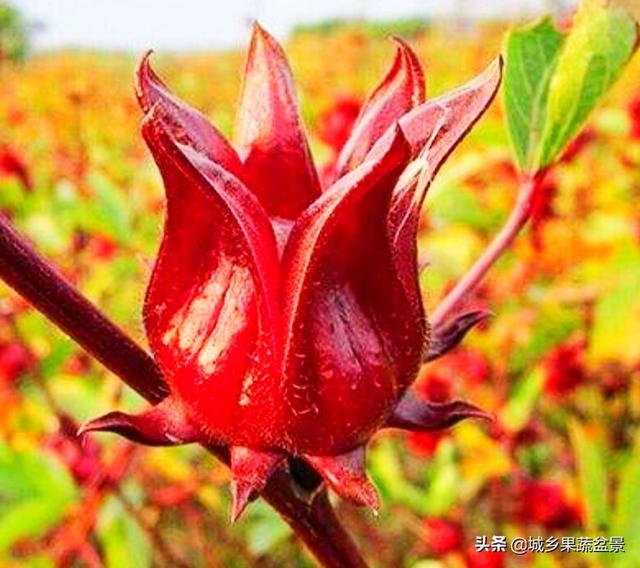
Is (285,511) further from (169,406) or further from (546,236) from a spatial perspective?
(546,236)

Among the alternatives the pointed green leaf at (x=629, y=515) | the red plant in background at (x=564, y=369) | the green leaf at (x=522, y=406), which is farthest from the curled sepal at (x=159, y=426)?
the red plant in background at (x=564, y=369)

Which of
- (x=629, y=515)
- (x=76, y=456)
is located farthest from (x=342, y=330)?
(x=76, y=456)

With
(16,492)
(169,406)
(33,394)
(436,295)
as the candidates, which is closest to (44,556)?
(16,492)

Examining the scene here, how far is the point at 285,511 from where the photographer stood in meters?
0.50

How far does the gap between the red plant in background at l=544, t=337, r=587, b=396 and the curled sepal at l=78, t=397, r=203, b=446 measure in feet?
4.30

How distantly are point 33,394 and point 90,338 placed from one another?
140 cm

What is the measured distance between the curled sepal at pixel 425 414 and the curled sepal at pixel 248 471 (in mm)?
51

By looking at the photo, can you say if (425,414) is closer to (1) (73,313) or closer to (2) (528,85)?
(1) (73,313)

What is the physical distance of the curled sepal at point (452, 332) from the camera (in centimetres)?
53

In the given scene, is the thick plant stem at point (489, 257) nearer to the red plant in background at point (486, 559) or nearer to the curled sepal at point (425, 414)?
the curled sepal at point (425, 414)

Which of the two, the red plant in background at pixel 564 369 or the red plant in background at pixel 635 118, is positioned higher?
the red plant in background at pixel 635 118

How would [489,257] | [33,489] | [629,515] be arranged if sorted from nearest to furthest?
[489,257]
[629,515]
[33,489]

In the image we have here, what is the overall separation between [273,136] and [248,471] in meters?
0.13

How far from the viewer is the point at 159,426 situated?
467 millimetres
